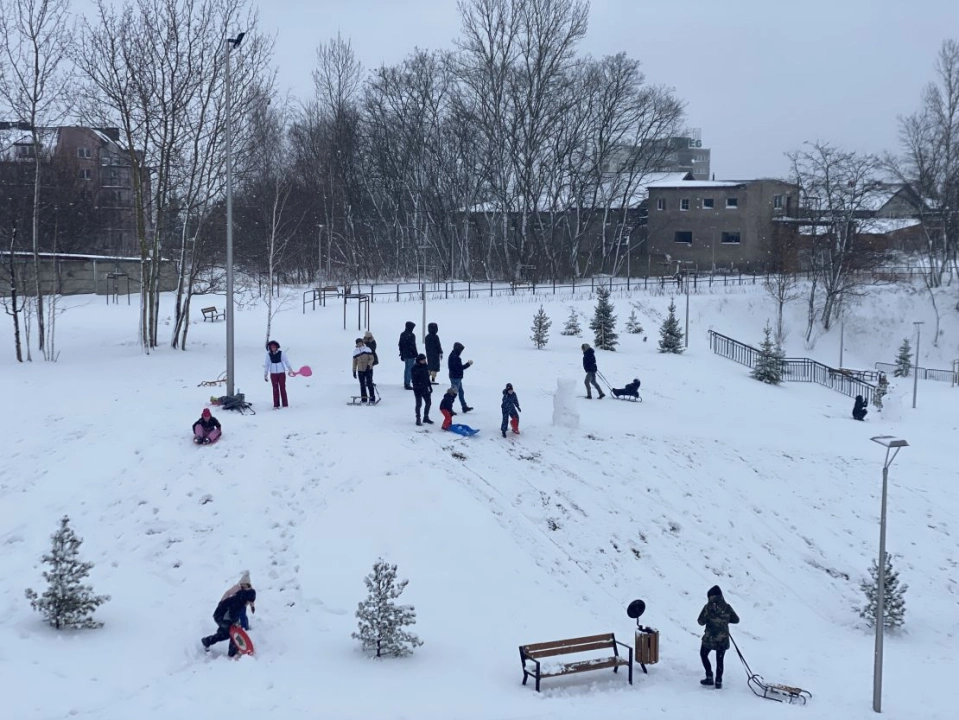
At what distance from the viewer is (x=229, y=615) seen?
37.3 ft

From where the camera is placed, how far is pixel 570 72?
2202 inches

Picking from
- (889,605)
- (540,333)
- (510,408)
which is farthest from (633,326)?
(889,605)

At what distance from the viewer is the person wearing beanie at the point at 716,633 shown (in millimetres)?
12078

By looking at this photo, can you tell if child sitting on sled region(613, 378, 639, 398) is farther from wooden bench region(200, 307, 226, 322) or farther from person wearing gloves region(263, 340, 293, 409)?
wooden bench region(200, 307, 226, 322)

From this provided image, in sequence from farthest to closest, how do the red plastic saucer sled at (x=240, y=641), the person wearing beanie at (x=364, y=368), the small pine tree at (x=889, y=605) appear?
the person wearing beanie at (x=364, y=368) → the small pine tree at (x=889, y=605) → the red plastic saucer sled at (x=240, y=641)

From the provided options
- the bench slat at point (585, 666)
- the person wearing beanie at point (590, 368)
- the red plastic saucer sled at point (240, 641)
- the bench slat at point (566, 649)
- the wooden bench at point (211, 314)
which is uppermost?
the wooden bench at point (211, 314)

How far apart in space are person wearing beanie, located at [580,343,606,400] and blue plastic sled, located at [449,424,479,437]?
564cm

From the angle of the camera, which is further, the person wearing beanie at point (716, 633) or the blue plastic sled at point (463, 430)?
the blue plastic sled at point (463, 430)

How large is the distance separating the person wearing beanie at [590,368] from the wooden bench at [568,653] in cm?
1202

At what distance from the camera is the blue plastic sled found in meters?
18.6

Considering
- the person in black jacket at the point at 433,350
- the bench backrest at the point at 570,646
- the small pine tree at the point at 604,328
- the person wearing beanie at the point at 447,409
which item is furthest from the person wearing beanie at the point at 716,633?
the small pine tree at the point at 604,328

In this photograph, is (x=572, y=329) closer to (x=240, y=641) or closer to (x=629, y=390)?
(x=629, y=390)

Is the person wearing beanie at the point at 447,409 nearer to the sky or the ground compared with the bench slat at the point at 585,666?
nearer to the sky

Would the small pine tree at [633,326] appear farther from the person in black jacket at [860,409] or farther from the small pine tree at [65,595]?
the small pine tree at [65,595]
